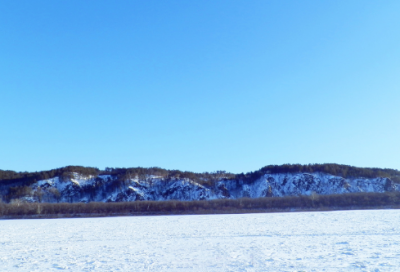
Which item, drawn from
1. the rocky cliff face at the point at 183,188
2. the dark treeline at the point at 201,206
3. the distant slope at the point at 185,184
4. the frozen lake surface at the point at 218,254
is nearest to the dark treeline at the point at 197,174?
the distant slope at the point at 185,184

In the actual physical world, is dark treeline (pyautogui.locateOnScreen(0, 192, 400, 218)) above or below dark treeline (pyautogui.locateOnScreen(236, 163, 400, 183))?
below

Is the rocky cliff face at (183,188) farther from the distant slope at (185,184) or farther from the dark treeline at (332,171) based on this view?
the dark treeline at (332,171)

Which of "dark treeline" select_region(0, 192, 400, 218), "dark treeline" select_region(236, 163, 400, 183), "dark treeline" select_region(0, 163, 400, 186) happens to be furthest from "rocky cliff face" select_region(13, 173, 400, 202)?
"dark treeline" select_region(0, 192, 400, 218)

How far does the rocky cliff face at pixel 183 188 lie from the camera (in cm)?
7612

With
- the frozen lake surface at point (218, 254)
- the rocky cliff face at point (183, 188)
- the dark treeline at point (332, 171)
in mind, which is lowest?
the frozen lake surface at point (218, 254)

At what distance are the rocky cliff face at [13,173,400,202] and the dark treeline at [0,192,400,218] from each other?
2604 centimetres

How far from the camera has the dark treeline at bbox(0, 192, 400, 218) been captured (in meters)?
47.3

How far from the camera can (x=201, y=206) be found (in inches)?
1918

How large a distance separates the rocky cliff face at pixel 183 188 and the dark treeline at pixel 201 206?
85.4 ft

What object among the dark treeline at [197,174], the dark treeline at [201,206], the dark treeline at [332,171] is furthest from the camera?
the dark treeline at [197,174]

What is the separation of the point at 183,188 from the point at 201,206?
32.4 meters

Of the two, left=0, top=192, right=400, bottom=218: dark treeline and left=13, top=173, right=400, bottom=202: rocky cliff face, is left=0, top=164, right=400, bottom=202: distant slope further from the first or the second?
left=0, top=192, right=400, bottom=218: dark treeline

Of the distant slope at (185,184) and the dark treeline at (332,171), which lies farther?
the dark treeline at (332,171)

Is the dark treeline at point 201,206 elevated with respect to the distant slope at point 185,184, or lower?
lower
